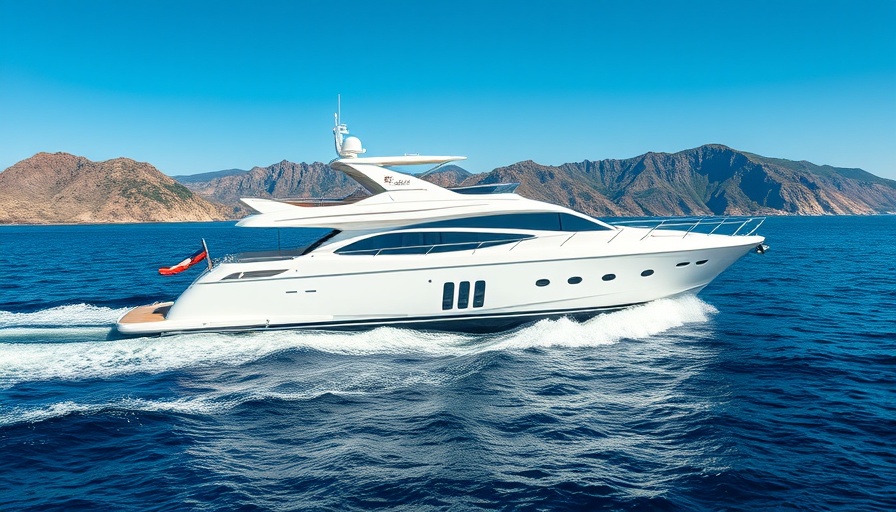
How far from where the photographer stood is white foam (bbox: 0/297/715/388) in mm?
10906

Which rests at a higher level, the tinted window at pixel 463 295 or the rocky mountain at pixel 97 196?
the rocky mountain at pixel 97 196

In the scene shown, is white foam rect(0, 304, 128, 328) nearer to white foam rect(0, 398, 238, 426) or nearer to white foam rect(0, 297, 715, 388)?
white foam rect(0, 297, 715, 388)

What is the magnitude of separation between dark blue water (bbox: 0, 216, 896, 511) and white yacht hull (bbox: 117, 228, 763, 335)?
0.49 m

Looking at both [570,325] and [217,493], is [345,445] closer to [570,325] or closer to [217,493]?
[217,493]

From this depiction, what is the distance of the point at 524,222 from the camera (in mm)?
13703

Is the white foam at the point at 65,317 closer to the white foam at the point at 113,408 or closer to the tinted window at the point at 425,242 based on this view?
the white foam at the point at 113,408

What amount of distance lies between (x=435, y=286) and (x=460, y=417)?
5.11 meters

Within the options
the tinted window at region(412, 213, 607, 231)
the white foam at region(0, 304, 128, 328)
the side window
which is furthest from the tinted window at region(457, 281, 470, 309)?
the white foam at region(0, 304, 128, 328)

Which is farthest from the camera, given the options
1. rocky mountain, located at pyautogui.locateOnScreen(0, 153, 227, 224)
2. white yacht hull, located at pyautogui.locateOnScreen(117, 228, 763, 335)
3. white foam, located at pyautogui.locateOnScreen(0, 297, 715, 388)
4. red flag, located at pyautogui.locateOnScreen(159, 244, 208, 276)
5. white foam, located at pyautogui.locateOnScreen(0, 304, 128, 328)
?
rocky mountain, located at pyautogui.locateOnScreen(0, 153, 227, 224)

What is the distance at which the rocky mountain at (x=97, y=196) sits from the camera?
511 feet

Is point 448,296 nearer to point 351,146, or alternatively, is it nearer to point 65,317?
point 351,146

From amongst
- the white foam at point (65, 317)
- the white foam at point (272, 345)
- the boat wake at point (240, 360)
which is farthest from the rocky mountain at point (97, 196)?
the white foam at point (272, 345)

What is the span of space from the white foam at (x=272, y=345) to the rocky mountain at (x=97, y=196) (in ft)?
565

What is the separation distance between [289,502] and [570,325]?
8.81 meters
